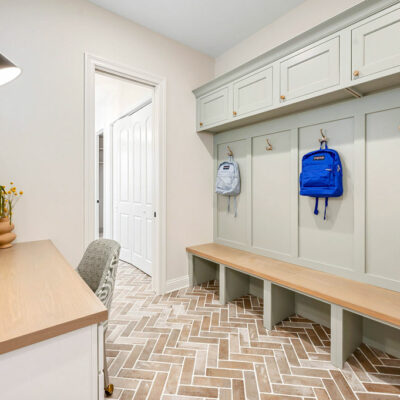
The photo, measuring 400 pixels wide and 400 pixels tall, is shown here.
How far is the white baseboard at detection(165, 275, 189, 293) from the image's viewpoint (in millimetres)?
3036

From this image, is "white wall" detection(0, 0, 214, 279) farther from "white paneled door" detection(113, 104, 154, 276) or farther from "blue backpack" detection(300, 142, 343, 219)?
"blue backpack" detection(300, 142, 343, 219)

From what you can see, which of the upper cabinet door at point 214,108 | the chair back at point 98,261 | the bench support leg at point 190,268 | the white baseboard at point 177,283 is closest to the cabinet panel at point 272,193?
the upper cabinet door at point 214,108

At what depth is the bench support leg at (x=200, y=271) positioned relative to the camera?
10.5ft

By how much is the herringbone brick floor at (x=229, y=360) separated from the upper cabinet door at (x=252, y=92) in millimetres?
2058

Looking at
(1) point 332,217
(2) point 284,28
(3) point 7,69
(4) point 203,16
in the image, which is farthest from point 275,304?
(4) point 203,16

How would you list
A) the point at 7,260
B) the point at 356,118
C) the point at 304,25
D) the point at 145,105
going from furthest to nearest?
the point at 145,105 → the point at 304,25 → the point at 356,118 → the point at 7,260

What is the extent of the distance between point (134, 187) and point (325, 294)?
2.98 metres

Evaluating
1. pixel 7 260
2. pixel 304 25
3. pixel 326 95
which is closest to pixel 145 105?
pixel 304 25

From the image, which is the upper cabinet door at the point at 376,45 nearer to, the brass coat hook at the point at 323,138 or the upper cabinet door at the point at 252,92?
the brass coat hook at the point at 323,138

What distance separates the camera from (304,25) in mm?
2432

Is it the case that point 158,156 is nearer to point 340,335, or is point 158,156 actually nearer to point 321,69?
point 321,69

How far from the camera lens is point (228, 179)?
307cm

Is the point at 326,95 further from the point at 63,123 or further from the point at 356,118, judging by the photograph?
the point at 63,123

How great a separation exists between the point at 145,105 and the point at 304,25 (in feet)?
7.09
